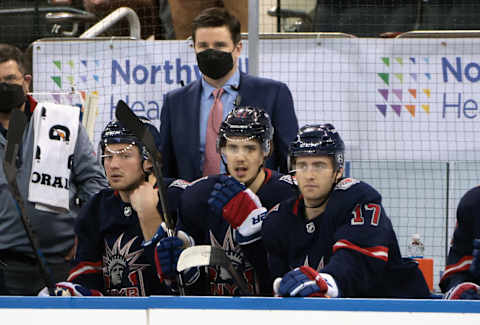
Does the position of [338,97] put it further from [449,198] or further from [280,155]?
[280,155]

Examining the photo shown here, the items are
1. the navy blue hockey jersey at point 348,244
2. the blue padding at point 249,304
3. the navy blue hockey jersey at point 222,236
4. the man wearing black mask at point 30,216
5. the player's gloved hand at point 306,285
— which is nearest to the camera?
the blue padding at point 249,304

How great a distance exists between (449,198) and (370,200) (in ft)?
7.57

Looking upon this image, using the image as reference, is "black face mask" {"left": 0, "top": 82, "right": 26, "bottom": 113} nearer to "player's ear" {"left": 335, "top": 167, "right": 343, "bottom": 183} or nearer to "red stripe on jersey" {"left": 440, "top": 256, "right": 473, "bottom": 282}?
"player's ear" {"left": 335, "top": 167, "right": 343, "bottom": 183}

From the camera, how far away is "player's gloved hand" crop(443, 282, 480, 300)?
2910 millimetres

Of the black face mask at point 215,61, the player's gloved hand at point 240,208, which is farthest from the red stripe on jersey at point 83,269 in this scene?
the black face mask at point 215,61

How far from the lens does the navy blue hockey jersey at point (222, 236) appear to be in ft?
10.5

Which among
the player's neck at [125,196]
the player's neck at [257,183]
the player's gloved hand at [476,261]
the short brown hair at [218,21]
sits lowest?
the player's gloved hand at [476,261]

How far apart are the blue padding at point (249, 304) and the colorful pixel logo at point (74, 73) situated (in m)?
2.93

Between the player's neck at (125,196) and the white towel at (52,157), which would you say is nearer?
the player's neck at (125,196)

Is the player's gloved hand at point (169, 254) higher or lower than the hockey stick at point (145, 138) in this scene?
lower

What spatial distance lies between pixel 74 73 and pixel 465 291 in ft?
10.2

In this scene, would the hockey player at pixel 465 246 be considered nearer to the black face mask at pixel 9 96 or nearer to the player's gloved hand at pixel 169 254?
the player's gloved hand at pixel 169 254

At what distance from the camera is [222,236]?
321 cm

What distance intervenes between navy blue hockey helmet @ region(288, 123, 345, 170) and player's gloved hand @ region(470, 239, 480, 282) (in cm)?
56
